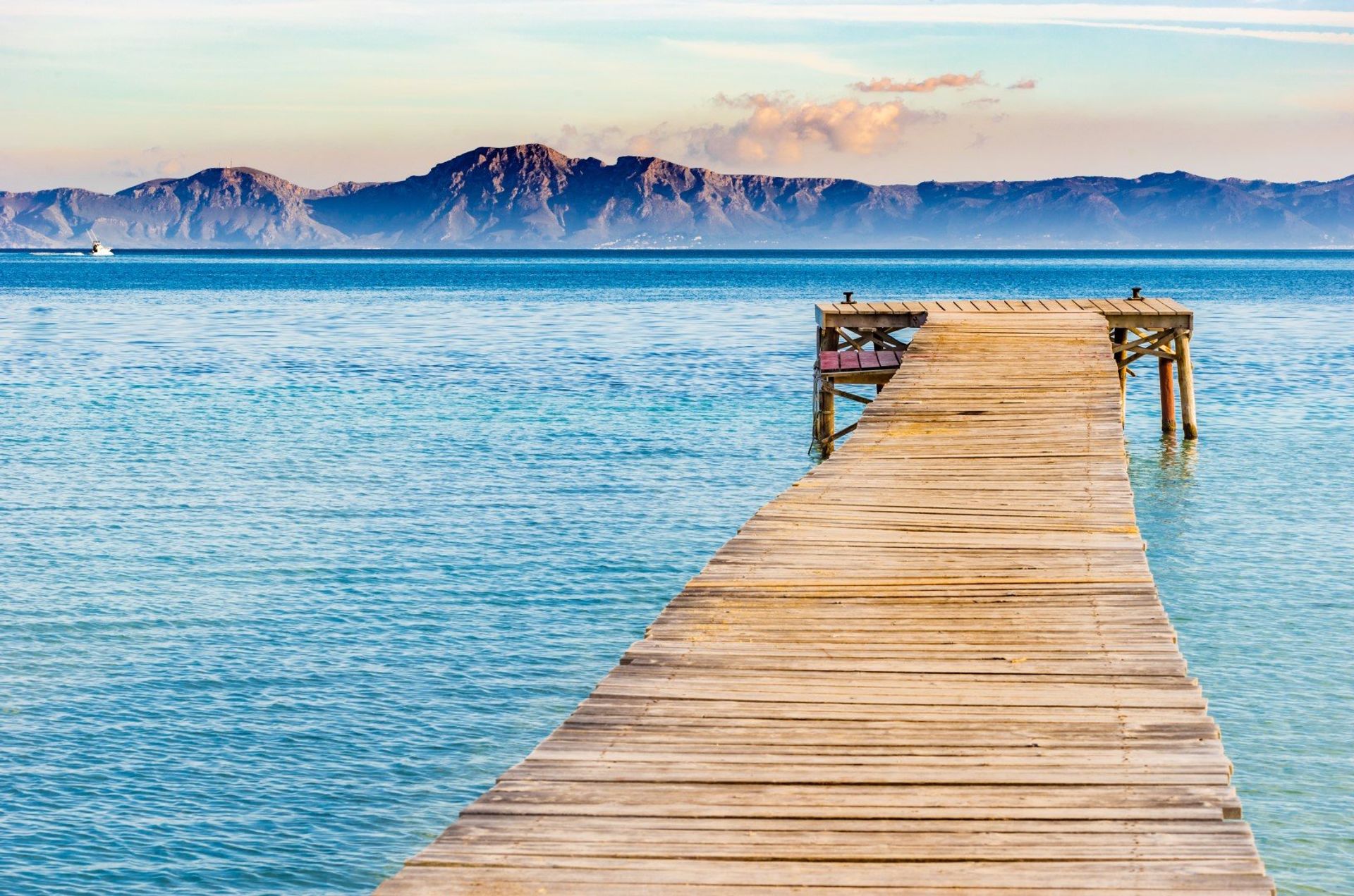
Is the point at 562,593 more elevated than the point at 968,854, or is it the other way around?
the point at 968,854

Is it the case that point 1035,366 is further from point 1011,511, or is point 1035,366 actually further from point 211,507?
point 211,507

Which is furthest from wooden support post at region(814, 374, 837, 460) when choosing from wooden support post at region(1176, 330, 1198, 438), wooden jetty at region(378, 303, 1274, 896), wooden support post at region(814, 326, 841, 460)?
wooden jetty at region(378, 303, 1274, 896)

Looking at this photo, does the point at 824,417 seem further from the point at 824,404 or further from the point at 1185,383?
the point at 1185,383

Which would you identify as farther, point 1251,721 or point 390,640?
point 390,640

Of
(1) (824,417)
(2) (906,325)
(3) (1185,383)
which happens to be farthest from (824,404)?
(3) (1185,383)

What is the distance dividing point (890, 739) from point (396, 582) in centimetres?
1023

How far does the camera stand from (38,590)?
50.6 ft

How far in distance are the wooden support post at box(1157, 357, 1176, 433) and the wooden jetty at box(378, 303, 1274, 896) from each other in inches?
671

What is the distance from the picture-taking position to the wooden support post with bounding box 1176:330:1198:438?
25.5 m

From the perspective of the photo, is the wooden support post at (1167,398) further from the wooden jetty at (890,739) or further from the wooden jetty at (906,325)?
the wooden jetty at (890,739)

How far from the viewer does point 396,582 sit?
15742 millimetres

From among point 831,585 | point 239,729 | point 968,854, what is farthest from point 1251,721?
point 239,729

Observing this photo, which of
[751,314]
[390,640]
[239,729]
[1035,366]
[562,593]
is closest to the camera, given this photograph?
[239,729]

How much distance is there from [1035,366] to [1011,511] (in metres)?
7.88
